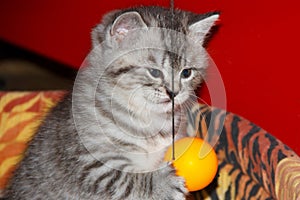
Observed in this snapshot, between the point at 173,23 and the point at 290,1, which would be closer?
the point at 173,23

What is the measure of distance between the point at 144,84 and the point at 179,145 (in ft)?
0.74

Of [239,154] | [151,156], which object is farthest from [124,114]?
[239,154]

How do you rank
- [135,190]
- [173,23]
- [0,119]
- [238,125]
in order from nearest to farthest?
[135,190], [173,23], [238,125], [0,119]

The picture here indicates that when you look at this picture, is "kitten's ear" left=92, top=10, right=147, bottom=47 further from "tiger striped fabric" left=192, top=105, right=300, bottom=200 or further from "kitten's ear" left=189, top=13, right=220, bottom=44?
"tiger striped fabric" left=192, top=105, right=300, bottom=200

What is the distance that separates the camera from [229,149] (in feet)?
6.06

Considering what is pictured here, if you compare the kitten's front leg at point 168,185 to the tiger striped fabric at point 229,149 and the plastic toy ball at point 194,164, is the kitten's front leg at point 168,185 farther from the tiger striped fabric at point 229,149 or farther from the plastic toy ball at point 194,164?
the tiger striped fabric at point 229,149

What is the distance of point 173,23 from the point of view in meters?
1.45

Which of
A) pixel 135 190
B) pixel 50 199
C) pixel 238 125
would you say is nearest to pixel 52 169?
pixel 50 199

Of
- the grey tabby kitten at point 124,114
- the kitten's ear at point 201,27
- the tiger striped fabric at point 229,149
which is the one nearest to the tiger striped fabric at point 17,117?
the tiger striped fabric at point 229,149

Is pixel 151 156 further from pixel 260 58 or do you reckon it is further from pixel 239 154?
pixel 260 58

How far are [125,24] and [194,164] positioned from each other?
→ 16.9 inches

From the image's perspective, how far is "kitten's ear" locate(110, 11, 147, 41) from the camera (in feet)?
4.26

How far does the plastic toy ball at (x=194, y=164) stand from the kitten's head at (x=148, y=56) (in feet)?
0.45

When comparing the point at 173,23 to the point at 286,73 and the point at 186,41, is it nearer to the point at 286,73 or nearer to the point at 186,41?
the point at 186,41
